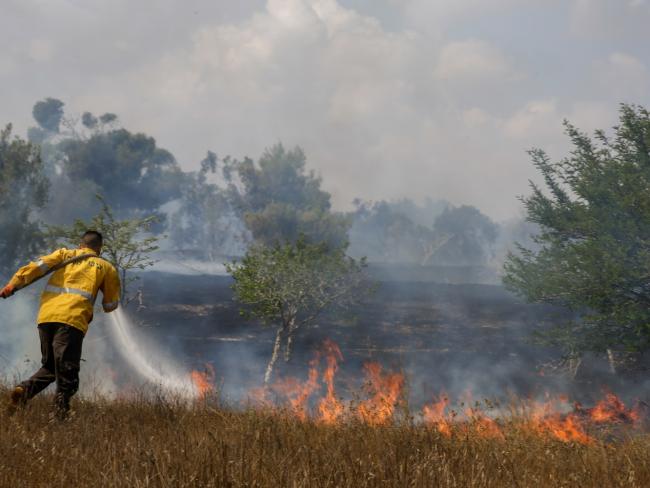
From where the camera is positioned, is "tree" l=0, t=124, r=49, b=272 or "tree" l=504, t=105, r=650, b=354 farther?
"tree" l=0, t=124, r=49, b=272

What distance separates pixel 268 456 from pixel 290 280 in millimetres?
17977

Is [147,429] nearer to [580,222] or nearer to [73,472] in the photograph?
[73,472]

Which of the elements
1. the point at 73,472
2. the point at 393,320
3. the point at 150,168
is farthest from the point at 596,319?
the point at 150,168

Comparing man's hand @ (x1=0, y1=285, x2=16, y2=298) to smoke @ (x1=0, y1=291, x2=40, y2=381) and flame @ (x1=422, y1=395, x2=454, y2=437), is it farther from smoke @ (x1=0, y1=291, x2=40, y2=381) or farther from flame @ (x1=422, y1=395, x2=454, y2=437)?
smoke @ (x1=0, y1=291, x2=40, y2=381)

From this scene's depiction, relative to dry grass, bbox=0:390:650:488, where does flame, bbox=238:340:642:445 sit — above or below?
below

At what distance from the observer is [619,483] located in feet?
11.9

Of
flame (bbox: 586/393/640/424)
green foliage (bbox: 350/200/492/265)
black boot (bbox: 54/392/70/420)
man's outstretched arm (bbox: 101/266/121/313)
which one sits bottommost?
flame (bbox: 586/393/640/424)

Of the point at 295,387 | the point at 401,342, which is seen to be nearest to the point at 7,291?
the point at 295,387

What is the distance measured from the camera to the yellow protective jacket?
5457mm

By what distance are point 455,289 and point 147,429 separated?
5819cm

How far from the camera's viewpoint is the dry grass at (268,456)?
2.90 meters

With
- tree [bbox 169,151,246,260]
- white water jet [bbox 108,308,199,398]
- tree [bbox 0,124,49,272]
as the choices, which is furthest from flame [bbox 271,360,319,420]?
tree [bbox 169,151,246,260]

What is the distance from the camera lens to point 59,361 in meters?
5.39

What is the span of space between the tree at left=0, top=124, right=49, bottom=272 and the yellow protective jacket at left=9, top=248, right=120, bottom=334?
79.6 ft
